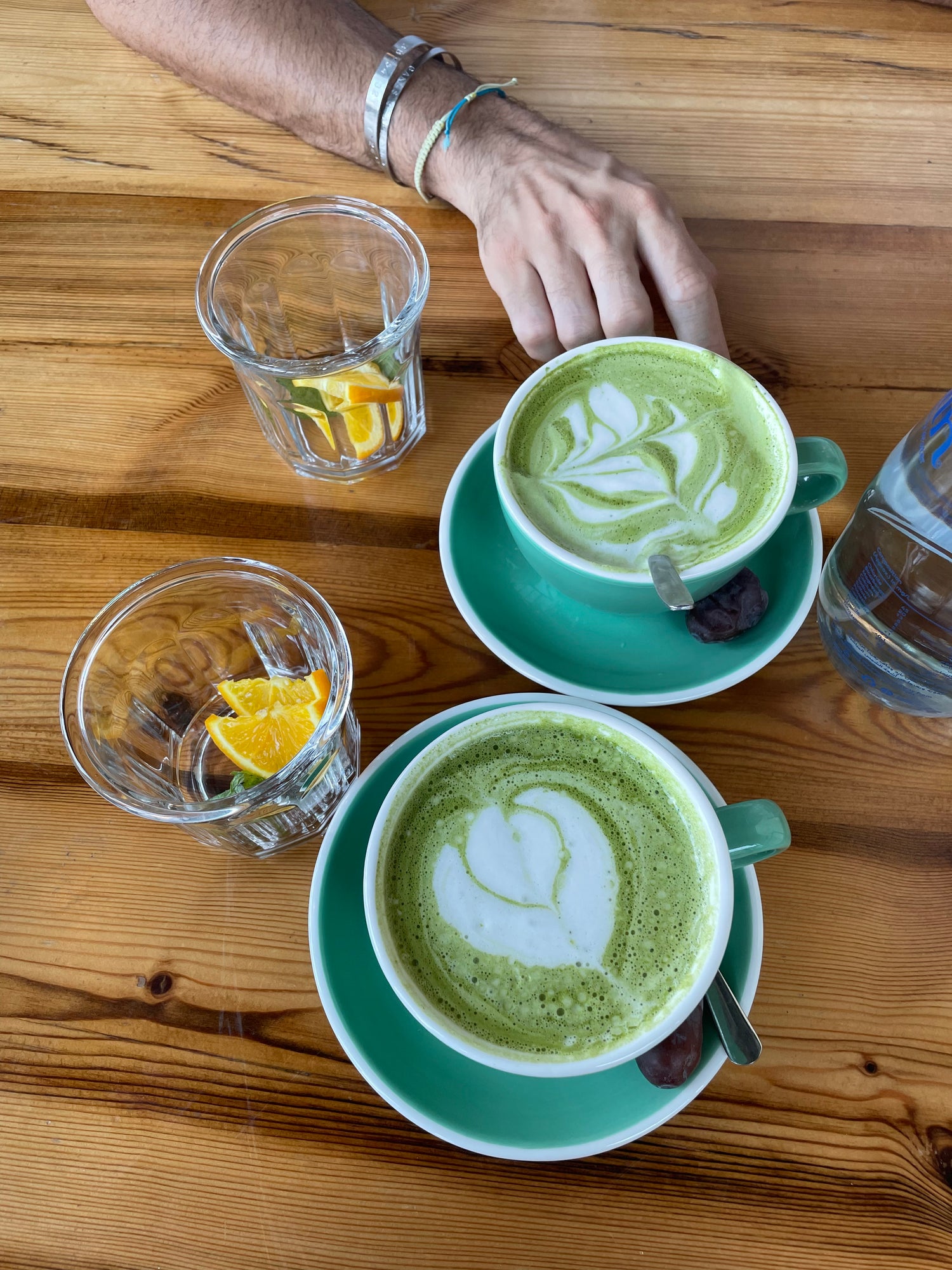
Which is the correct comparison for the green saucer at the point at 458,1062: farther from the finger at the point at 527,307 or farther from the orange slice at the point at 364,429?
the finger at the point at 527,307

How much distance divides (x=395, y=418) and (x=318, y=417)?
0.09m

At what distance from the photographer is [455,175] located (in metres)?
1.16

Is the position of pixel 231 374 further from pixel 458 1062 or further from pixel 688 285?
pixel 458 1062

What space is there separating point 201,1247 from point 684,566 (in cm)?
75

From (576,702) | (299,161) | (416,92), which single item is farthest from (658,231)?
(576,702)

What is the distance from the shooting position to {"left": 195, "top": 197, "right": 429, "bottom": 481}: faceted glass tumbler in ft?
3.02

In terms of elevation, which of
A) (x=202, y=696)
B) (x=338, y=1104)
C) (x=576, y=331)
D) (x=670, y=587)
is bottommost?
(x=338, y=1104)

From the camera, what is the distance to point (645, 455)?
0.92 meters

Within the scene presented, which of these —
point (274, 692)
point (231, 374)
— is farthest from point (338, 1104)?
point (231, 374)

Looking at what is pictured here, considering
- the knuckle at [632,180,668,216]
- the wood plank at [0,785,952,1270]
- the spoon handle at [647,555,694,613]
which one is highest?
the knuckle at [632,180,668,216]

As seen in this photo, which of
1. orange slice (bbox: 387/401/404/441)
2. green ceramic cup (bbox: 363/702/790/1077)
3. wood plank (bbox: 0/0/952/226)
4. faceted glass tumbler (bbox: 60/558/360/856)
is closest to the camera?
green ceramic cup (bbox: 363/702/790/1077)

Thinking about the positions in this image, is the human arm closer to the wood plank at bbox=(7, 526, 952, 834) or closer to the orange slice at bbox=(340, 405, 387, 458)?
the orange slice at bbox=(340, 405, 387, 458)

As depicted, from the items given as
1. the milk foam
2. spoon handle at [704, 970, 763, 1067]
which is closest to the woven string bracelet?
the milk foam

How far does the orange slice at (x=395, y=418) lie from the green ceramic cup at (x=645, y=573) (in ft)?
0.48
